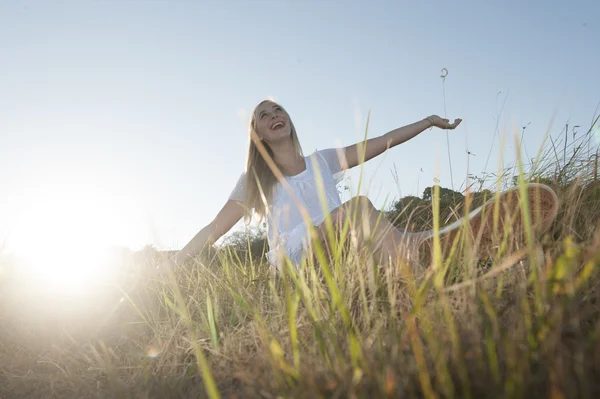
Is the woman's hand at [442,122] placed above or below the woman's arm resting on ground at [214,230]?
above

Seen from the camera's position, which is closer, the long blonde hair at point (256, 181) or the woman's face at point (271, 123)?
the long blonde hair at point (256, 181)

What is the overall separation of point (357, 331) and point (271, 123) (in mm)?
2710

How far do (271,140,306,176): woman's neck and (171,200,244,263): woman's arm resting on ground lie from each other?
454 mm

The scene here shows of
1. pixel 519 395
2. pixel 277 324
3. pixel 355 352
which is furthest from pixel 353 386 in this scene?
pixel 277 324

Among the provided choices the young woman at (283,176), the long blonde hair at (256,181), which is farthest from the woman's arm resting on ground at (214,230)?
the long blonde hair at (256,181)

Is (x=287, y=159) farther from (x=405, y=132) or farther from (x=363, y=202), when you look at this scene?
(x=363, y=202)

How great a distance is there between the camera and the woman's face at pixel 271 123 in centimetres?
375

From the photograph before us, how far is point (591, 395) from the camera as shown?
33.4 inches

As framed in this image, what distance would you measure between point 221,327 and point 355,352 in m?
1.34

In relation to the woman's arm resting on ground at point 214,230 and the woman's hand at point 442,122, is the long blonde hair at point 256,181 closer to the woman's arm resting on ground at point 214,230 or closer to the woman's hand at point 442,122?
the woman's arm resting on ground at point 214,230

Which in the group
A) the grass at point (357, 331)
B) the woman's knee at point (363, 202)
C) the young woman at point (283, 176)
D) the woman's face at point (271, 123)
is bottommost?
the grass at point (357, 331)

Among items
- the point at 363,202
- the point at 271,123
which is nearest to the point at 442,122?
Answer: the point at 271,123

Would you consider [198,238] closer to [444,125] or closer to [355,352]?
[444,125]

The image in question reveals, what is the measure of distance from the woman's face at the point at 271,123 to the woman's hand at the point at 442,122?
41.4 inches
